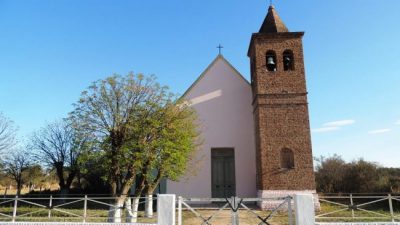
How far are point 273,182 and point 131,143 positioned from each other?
25.3ft

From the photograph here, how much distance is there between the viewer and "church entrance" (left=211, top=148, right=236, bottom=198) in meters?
17.9

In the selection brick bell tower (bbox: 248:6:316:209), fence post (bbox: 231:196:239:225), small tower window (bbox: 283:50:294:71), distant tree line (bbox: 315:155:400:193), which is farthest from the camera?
distant tree line (bbox: 315:155:400:193)

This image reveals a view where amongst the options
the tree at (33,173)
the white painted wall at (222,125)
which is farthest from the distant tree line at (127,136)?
the tree at (33,173)

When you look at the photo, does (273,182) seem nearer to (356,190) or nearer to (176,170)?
(176,170)

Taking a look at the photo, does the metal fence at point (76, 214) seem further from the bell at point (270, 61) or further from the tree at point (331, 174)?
the tree at point (331, 174)

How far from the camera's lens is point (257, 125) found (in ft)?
55.6

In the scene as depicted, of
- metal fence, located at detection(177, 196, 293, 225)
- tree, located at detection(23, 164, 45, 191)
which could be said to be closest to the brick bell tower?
metal fence, located at detection(177, 196, 293, 225)

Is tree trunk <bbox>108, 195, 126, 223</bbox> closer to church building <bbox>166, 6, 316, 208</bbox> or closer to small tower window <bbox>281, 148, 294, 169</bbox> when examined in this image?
church building <bbox>166, 6, 316, 208</bbox>

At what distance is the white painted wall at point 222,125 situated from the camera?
17.8 metres

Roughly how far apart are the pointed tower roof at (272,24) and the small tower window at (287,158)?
22.0 ft

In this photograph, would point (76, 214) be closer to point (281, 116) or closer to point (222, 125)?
point (222, 125)

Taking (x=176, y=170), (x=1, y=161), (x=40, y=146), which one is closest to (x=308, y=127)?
(x=176, y=170)

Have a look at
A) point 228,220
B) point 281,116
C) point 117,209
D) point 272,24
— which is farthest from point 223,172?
point 272,24

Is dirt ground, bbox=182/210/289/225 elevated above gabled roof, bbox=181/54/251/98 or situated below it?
below
